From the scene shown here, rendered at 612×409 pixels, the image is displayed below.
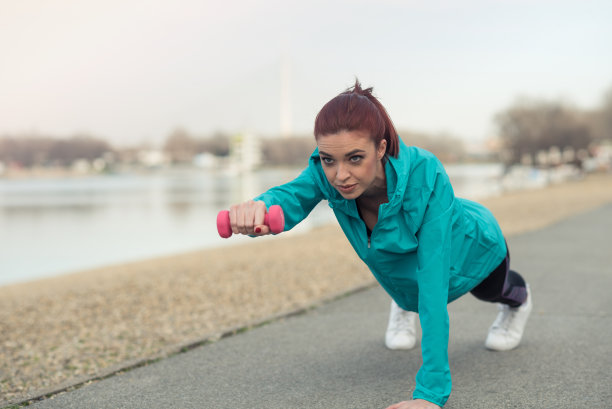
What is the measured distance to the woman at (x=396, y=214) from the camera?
2.40 m

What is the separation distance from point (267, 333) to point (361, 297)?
1418 mm

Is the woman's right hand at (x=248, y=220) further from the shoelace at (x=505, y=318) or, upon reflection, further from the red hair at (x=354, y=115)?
the shoelace at (x=505, y=318)

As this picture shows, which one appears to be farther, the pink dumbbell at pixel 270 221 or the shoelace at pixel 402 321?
the shoelace at pixel 402 321

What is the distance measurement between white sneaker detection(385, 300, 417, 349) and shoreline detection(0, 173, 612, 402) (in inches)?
52.3

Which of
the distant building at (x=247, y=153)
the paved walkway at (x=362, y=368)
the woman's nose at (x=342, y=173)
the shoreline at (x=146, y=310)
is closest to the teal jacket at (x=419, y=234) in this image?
the woman's nose at (x=342, y=173)

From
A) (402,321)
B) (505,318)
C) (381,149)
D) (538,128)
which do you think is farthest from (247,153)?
(381,149)

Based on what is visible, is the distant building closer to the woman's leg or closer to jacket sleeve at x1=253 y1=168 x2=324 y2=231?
the woman's leg

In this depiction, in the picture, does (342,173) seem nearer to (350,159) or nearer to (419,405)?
(350,159)

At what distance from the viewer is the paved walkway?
3023mm

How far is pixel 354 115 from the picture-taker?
2367 mm

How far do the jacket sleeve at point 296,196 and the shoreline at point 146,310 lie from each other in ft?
5.80

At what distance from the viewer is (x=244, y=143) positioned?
3511 inches

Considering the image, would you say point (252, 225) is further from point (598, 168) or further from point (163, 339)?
point (598, 168)

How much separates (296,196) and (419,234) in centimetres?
59
